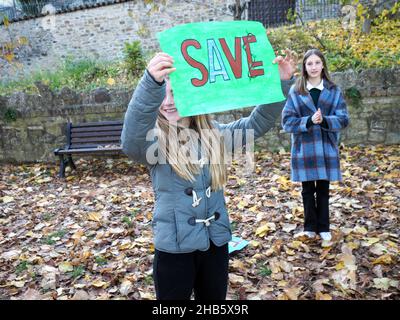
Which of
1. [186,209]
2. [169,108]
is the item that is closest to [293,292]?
[186,209]

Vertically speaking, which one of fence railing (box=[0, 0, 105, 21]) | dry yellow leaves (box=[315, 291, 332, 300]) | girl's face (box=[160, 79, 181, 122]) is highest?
fence railing (box=[0, 0, 105, 21])

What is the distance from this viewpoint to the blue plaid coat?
330 cm

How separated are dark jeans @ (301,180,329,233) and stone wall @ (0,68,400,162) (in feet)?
10.6

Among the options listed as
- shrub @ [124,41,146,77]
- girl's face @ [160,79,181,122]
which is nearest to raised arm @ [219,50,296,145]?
girl's face @ [160,79,181,122]

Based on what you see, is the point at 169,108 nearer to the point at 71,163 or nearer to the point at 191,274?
the point at 191,274

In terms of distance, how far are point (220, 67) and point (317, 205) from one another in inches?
88.2

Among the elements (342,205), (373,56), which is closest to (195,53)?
(342,205)

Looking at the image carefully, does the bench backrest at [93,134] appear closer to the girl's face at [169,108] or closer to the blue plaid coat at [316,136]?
the blue plaid coat at [316,136]

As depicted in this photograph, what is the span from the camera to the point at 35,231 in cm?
438

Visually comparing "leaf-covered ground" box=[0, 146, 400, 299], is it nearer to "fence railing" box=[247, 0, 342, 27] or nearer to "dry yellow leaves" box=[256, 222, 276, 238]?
"dry yellow leaves" box=[256, 222, 276, 238]

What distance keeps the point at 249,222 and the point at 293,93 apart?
149 cm

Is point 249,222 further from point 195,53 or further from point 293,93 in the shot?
point 195,53

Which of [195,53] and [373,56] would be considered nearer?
[195,53]

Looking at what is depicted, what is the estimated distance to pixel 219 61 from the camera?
1666mm
